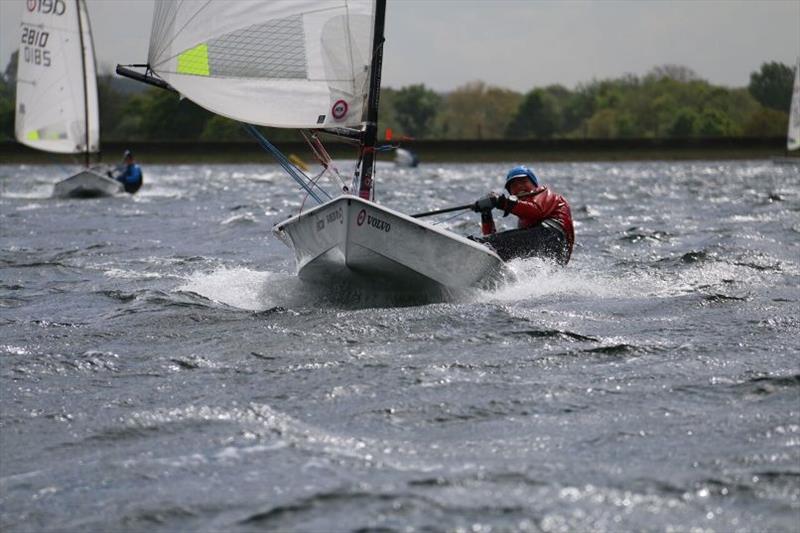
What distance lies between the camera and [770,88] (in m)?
137

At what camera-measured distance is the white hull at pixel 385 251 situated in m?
10.5

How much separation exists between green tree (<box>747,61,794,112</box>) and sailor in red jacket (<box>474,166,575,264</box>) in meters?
114

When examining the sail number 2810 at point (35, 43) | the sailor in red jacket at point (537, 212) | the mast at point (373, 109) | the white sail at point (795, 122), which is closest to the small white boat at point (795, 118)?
the white sail at point (795, 122)

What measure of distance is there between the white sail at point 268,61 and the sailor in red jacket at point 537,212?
168 cm

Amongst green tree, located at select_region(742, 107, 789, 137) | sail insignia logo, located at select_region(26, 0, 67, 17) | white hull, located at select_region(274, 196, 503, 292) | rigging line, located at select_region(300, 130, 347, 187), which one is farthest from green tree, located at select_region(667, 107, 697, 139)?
white hull, located at select_region(274, 196, 503, 292)

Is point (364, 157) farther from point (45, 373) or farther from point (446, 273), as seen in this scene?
point (45, 373)

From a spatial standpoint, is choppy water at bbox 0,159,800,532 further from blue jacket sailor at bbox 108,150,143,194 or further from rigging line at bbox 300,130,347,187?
blue jacket sailor at bbox 108,150,143,194

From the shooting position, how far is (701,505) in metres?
5.39

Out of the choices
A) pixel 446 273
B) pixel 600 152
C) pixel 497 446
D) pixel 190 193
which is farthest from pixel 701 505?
pixel 600 152

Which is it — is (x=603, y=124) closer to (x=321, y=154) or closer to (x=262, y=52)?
(x=321, y=154)

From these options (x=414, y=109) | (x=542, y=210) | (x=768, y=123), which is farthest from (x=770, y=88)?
(x=542, y=210)

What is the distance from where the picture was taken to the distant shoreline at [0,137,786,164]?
271 feet

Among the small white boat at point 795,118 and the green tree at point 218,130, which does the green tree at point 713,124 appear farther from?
the small white boat at point 795,118

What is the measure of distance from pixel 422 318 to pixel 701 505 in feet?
16.2
